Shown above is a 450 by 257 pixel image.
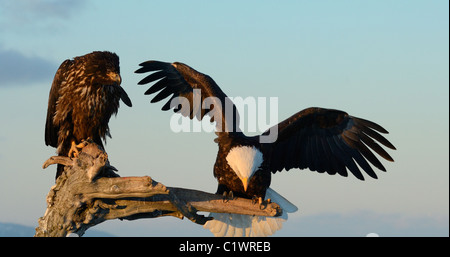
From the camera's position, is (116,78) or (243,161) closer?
(243,161)

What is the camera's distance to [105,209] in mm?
7180

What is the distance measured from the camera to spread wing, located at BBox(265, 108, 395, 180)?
846 centimetres

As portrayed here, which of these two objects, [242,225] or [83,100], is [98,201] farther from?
[242,225]

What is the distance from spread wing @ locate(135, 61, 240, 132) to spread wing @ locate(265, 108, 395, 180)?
0.88 metres

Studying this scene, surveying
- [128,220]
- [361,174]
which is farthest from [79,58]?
[361,174]

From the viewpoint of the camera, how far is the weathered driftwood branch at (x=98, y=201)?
22.9ft

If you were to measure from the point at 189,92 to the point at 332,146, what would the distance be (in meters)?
1.84

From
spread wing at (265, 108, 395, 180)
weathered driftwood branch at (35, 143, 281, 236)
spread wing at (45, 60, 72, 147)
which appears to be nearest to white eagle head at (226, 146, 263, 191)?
weathered driftwood branch at (35, 143, 281, 236)

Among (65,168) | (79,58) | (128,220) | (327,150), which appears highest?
(79,58)

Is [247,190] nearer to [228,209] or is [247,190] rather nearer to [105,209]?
[228,209]

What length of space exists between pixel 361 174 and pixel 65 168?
3470mm

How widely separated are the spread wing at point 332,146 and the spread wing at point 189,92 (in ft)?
2.87

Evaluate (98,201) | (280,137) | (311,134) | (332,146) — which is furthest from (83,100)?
(332,146)

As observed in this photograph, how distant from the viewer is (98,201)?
7.11 m
